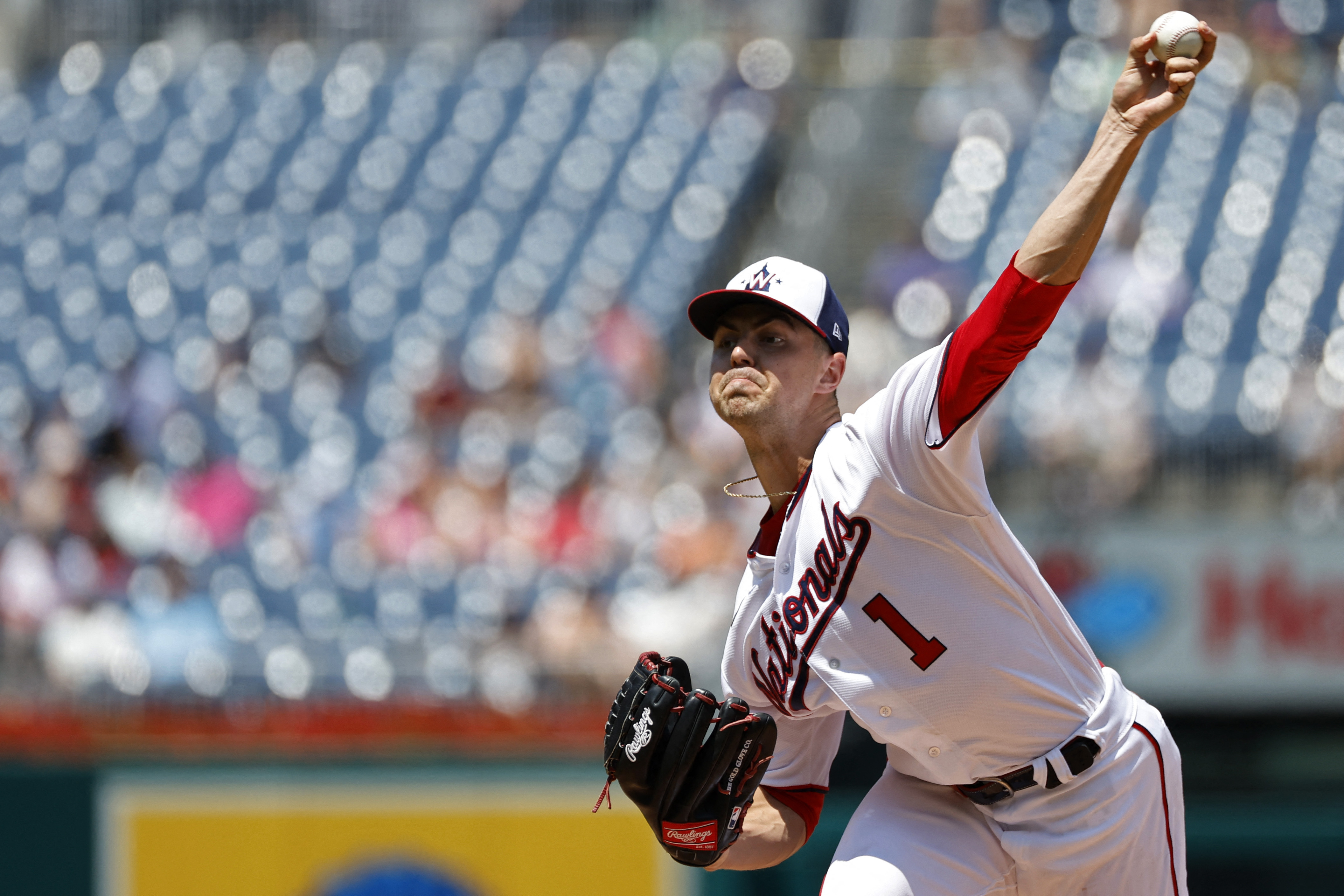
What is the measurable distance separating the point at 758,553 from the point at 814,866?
10.0ft

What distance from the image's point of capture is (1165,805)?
3082 millimetres

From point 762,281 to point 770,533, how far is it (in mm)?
486

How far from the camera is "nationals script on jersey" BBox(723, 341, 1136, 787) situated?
9.16ft

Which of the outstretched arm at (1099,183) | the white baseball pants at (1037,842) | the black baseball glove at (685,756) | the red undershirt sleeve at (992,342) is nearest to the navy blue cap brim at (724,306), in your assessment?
the red undershirt sleeve at (992,342)

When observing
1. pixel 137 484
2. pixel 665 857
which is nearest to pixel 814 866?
pixel 665 857

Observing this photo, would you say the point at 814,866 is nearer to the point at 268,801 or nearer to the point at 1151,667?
the point at 1151,667

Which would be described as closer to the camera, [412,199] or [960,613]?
[960,613]

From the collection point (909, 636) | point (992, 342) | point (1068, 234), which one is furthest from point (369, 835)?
point (1068, 234)

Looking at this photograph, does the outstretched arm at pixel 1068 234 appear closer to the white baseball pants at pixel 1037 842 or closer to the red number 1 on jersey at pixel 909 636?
the red number 1 on jersey at pixel 909 636

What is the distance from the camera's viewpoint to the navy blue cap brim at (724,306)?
2951mm

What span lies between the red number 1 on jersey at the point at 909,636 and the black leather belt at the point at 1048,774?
279mm

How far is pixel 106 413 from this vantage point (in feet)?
27.3

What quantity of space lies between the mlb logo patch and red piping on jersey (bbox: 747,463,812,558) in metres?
0.51

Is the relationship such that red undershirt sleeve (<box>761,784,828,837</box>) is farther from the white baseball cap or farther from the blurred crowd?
the blurred crowd
